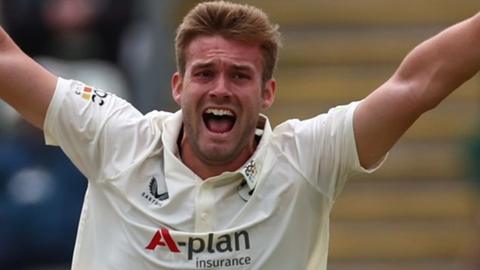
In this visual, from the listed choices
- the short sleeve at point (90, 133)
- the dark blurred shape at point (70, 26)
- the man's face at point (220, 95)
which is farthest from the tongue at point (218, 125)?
the dark blurred shape at point (70, 26)

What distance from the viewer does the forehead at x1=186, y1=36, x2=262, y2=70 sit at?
18.0 feet

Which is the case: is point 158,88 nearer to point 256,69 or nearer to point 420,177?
point 420,177

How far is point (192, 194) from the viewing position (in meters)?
5.56

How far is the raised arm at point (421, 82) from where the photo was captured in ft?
17.2

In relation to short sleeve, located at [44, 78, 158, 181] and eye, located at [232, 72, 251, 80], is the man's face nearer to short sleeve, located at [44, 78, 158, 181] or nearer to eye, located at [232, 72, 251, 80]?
eye, located at [232, 72, 251, 80]

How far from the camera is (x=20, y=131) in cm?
1062

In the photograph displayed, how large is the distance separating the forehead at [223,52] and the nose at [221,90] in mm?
64

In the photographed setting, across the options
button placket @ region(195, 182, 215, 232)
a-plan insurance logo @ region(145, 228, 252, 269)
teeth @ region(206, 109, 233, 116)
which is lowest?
a-plan insurance logo @ region(145, 228, 252, 269)

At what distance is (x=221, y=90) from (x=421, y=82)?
0.69 meters

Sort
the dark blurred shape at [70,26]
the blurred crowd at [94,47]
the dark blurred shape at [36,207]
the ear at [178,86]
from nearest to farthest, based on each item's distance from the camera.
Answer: the ear at [178,86] → the dark blurred shape at [36,207] → the blurred crowd at [94,47] → the dark blurred shape at [70,26]

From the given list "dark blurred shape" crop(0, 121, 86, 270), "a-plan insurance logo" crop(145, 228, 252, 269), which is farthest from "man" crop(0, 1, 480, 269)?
"dark blurred shape" crop(0, 121, 86, 270)

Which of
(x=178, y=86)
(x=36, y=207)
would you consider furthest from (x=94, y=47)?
(x=178, y=86)

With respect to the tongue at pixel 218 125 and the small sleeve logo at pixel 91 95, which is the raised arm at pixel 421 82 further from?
the small sleeve logo at pixel 91 95

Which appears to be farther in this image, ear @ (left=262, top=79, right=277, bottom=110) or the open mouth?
ear @ (left=262, top=79, right=277, bottom=110)
